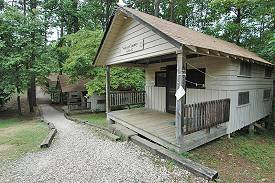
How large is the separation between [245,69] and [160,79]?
153 inches

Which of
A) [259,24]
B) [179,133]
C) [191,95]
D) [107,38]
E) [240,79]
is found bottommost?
[179,133]

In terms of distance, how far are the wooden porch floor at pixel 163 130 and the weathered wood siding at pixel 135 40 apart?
249 cm

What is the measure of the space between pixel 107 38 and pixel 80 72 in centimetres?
722

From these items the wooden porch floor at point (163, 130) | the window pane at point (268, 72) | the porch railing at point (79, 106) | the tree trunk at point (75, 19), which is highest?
the tree trunk at point (75, 19)

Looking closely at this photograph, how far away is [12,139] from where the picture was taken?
8180 mm

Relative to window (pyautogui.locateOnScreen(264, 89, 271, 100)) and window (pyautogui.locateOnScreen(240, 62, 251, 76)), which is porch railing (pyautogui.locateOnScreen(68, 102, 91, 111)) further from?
window (pyautogui.locateOnScreen(240, 62, 251, 76))

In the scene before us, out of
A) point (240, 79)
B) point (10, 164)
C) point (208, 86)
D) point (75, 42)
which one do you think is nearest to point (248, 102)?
point (240, 79)

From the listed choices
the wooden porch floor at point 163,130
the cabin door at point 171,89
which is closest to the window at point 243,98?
the wooden porch floor at point 163,130

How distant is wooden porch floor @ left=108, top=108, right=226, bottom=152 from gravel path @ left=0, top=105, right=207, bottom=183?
0.55m

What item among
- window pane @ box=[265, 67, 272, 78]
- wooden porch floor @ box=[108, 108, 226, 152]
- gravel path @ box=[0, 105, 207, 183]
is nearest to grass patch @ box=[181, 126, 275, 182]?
wooden porch floor @ box=[108, 108, 226, 152]

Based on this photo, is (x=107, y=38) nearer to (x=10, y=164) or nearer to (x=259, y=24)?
(x=10, y=164)

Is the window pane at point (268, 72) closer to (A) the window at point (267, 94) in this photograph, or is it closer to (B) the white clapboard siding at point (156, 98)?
(A) the window at point (267, 94)

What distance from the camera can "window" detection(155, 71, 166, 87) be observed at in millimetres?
10139

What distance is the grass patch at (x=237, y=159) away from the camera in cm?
485
